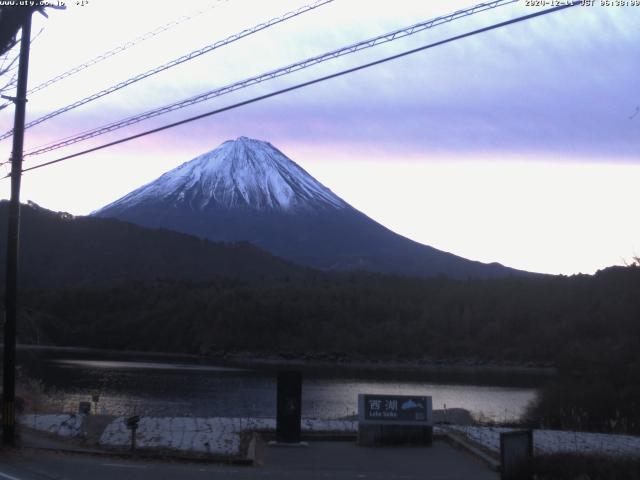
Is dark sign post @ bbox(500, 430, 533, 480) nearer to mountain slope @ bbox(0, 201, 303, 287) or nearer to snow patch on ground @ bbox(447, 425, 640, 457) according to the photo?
snow patch on ground @ bbox(447, 425, 640, 457)

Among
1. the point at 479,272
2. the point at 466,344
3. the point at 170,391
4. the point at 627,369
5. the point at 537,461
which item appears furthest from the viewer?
the point at 479,272

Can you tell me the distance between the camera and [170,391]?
4181cm

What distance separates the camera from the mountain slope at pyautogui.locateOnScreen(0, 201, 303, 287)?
115 metres

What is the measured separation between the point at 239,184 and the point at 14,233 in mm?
162227

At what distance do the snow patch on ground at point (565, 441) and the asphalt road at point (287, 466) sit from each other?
4.38 feet

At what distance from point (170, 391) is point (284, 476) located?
1091 inches

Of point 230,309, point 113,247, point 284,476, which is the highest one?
point 113,247

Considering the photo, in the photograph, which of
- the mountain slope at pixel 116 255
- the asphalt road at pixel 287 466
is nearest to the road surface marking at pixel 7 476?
the asphalt road at pixel 287 466

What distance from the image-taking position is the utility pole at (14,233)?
1823 centimetres

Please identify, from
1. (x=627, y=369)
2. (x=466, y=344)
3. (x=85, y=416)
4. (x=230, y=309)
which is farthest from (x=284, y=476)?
(x=230, y=309)

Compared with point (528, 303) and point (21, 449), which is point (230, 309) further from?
point (21, 449)

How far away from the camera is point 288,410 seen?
59.0 feet

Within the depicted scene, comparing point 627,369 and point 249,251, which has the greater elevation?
point 249,251

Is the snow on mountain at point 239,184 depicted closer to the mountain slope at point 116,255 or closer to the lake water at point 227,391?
the mountain slope at point 116,255
